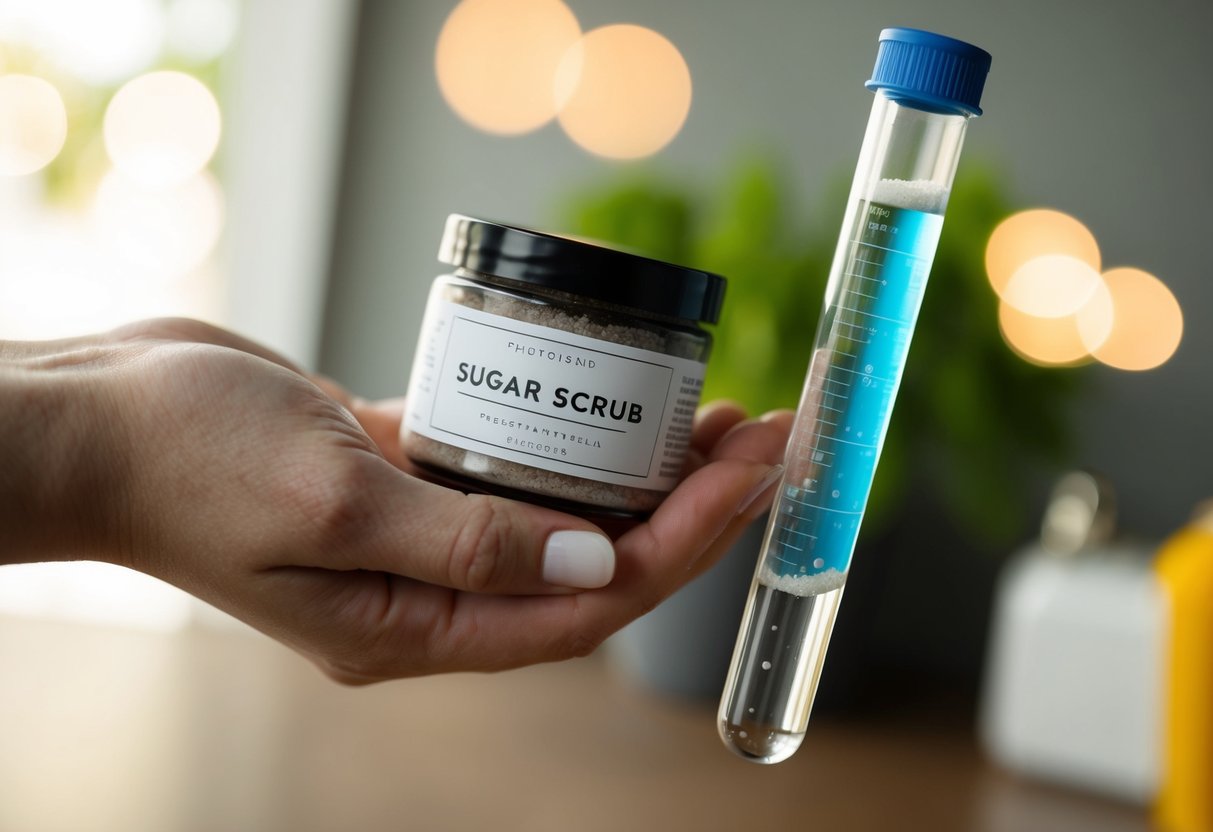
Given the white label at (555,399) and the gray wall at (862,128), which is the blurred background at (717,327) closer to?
the gray wall at (862,128)

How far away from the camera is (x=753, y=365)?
6.10 ft

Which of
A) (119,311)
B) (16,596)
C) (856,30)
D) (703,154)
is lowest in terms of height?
(16,596)

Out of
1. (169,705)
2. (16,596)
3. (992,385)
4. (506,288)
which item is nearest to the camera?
(506,288)

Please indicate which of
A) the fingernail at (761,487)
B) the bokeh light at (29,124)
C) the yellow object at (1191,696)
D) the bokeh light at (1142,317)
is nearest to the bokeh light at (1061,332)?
the bokeh light at (1142,317)

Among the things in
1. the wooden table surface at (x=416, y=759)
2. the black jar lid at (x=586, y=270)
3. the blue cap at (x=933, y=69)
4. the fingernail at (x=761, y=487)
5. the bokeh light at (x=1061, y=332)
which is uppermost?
the blue cap at (x=933, y=69)

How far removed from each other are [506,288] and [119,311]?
1564mm

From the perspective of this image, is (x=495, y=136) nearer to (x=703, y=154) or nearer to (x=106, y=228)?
(x=703, y=154)

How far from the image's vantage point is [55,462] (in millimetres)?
629

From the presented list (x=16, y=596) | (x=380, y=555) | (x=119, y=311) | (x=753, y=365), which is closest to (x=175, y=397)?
(x=380, y=555)

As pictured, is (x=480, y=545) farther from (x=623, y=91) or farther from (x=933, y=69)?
(x=623, y=91)

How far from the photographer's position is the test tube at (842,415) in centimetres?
69

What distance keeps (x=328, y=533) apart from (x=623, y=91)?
184 cm

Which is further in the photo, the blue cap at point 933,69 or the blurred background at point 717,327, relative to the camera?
the blurred background at point 717,327

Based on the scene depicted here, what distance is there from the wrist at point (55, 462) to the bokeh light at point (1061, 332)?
66.6 inches
